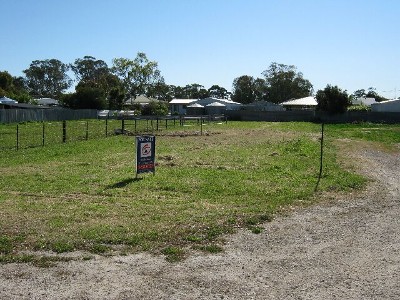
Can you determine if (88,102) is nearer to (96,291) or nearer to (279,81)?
(279,81)

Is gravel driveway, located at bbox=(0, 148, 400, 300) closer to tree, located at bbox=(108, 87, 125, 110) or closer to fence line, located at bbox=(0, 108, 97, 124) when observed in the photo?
fence line, located at bbox=(0, 108, 97, 124)

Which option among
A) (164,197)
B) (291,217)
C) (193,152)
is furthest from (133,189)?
(193,152)

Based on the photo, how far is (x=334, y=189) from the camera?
1245 cm

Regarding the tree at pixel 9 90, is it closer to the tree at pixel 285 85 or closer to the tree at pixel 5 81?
the tree at pixel 5 81

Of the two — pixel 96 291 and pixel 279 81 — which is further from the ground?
pixel 279 81

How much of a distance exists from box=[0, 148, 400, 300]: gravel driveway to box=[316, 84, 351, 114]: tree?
170ft

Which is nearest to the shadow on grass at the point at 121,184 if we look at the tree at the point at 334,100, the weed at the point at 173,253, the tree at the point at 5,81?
the weed at the point at 173,253

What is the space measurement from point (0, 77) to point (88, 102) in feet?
80.1

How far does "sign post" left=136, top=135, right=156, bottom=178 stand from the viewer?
13.6 m

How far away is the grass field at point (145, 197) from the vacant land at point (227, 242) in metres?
0.04

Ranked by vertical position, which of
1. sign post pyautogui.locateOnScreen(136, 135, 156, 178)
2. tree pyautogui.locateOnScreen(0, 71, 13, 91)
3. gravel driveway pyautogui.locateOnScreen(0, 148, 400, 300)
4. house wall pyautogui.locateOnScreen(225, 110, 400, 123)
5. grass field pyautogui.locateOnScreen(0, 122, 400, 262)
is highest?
tree pyautogui.locateOnScreen(0, 71, 13, 91)

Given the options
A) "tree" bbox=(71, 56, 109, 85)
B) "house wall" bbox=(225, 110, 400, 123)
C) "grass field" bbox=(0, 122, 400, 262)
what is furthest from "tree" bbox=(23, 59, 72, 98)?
"grass field" bbox=(0, 122, 400, 262)

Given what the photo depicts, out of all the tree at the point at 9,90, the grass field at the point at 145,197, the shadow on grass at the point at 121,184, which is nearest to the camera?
the grass field at the point at 145,197

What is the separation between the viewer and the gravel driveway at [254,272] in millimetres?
5574
